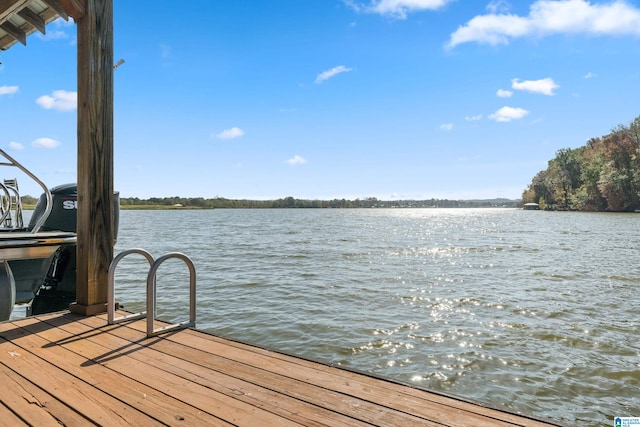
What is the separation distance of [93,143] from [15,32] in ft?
7.13

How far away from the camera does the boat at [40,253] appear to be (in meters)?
3.52

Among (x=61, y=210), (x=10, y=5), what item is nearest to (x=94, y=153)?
(x=10, y=5)

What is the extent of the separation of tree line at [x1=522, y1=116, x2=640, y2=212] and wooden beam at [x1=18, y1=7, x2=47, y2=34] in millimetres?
60615

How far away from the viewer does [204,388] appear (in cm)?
204

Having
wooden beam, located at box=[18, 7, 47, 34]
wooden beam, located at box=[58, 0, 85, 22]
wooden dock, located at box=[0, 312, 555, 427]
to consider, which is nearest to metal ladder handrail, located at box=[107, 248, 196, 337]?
wooden dock, located at box=[0, 312, 555, 427]

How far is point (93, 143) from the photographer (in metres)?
3.19

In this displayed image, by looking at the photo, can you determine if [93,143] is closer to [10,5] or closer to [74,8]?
[74,8]

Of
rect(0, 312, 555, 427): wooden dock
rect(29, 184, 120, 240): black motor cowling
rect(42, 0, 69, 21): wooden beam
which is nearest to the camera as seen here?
rect(0, 312, 555, 427): wooden dock

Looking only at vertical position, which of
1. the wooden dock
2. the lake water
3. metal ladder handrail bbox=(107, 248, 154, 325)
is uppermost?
metal ladder handrail bbox=(107, 248, 154, 325)

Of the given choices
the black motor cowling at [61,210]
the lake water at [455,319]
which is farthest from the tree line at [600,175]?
the black motor cowling at [61,210]

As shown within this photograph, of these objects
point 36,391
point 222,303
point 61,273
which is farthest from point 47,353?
point 222,303

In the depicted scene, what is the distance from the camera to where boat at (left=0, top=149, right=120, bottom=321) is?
3520 mm

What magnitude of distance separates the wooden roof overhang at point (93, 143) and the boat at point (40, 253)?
0.69 meters

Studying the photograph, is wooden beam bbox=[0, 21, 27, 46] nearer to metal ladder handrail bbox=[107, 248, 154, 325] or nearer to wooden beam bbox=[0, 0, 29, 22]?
wooden beam bbox=[0, 0, 29, 22]
